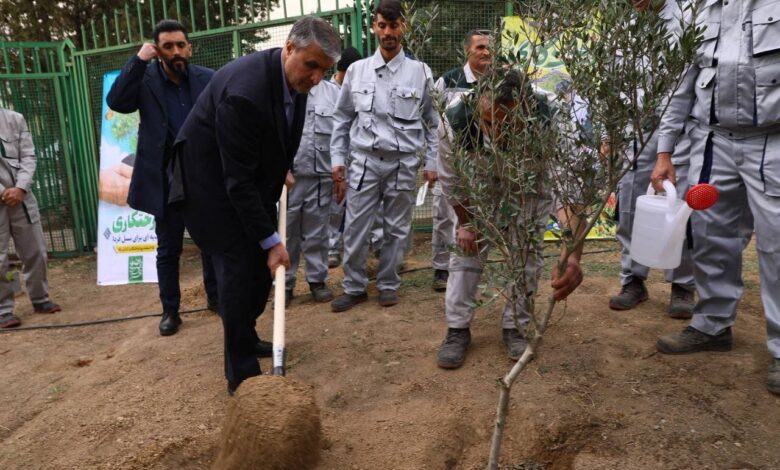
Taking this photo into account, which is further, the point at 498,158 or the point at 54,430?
the point at 54,430

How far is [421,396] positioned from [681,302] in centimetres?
193

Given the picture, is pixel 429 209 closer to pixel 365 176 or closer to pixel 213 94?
pixel 365 176

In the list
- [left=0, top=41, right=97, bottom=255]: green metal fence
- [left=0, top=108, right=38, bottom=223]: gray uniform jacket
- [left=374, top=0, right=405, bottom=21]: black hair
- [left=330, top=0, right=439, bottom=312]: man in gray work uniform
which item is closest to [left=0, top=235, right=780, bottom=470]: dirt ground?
[left=330, top=0, right=439, bottom=312]: man in gray work uniform

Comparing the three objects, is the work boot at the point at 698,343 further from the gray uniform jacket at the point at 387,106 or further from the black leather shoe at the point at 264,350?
the black leather shoe at the point at 264,350

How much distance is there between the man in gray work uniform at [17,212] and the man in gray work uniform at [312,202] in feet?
7.55

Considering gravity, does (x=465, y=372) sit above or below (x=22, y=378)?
above

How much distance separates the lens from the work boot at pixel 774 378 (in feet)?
8.71

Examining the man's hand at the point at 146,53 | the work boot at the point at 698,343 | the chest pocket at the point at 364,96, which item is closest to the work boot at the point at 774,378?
the work boot at the point at 698,343

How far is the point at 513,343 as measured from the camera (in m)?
3.27

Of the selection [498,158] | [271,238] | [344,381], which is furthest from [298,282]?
[498,158]

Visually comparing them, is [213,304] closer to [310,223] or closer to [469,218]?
[310,223]

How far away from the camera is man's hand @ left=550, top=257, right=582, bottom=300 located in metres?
2.12

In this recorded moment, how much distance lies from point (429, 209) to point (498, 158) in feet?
17.0

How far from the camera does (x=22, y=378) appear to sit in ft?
12.3
